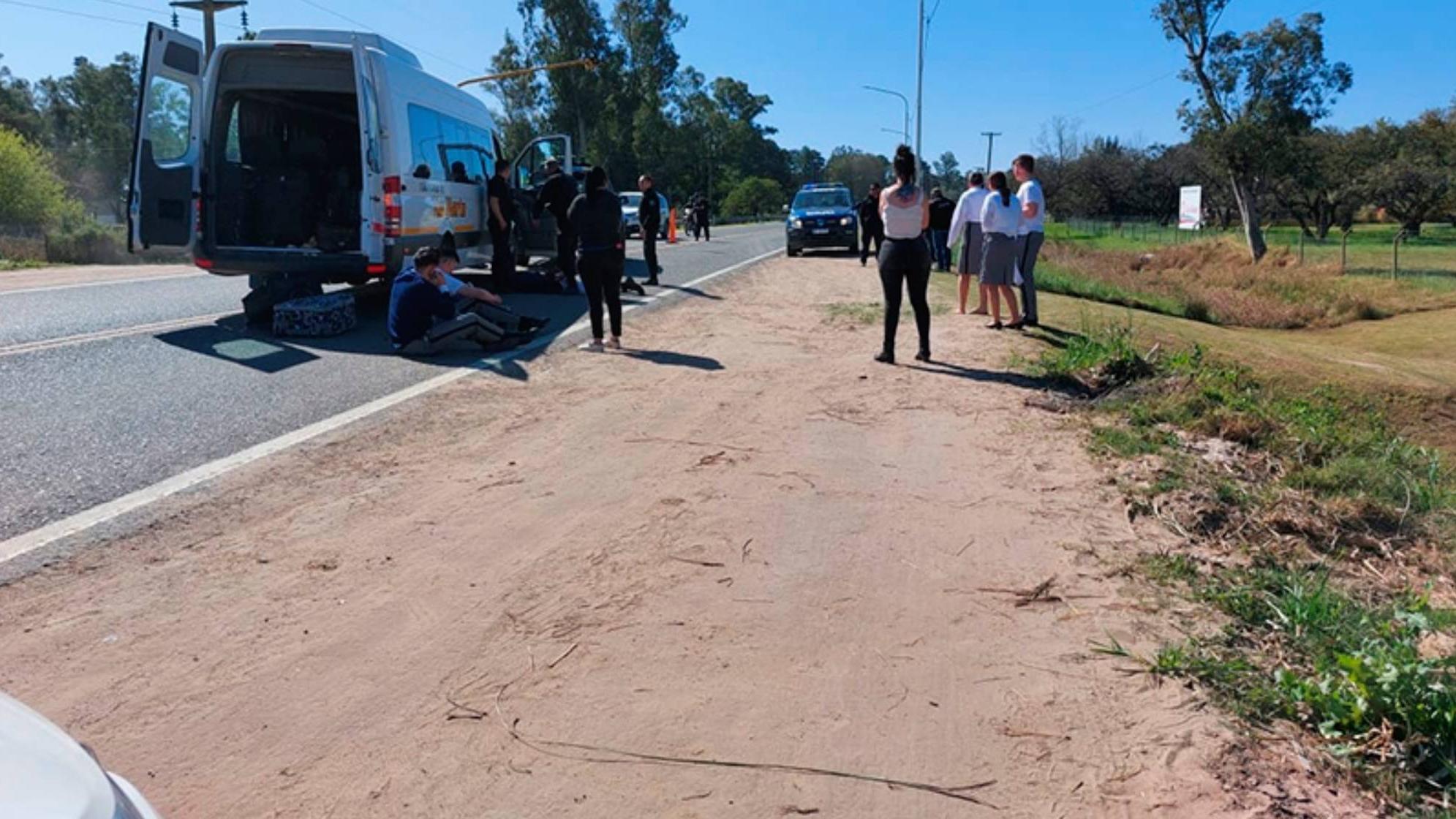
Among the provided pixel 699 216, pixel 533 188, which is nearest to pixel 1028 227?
pixel 533 188

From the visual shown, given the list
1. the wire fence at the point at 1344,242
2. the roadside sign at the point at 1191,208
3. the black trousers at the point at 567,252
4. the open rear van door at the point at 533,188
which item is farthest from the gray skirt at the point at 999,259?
the roadside sign at the point at 1191,208

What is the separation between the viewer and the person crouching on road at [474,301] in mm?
9375

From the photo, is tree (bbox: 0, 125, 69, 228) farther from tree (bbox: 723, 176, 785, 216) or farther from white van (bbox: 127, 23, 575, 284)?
tree (bbox: 723, 176, 785, 216)

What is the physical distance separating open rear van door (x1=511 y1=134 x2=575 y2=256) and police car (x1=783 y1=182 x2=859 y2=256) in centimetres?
973

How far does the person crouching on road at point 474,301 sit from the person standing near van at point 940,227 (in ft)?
30.3

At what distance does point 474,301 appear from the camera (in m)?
9.45

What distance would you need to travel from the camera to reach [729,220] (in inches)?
3499

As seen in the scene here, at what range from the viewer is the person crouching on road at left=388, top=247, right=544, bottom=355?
8969 mm

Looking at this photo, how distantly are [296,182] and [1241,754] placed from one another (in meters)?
11.8

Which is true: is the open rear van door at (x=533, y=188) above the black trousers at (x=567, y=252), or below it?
above

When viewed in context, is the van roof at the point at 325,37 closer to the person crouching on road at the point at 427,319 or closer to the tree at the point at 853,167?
the person crouching on road at the point at 427,319

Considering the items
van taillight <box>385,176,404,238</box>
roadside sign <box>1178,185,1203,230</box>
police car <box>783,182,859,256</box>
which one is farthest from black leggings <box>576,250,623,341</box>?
roadside sign <box>1178,185,1203,230</box>

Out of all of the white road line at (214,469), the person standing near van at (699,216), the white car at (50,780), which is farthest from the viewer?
the person standing near van at (699,216)

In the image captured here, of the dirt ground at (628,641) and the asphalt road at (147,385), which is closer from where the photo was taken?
the dirt ground at (628,641)
